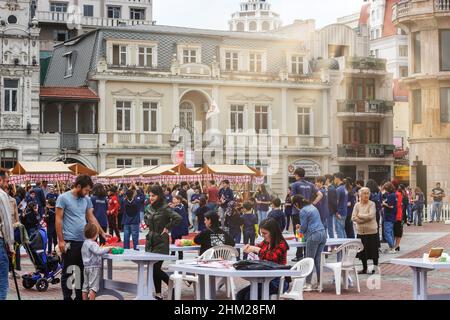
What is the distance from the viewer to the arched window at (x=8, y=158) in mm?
46438

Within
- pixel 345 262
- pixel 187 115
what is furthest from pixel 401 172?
pixel 345 262

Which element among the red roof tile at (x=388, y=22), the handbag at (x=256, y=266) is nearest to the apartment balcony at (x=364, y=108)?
the red roof tile at (x=388, y=22)

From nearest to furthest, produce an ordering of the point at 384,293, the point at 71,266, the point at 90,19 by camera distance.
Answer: the point at 71,266 → the point at 384,293 → the point at 90,19

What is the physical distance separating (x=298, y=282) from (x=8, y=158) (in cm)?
3578

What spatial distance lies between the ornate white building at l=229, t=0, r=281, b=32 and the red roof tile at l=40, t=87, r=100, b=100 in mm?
97197

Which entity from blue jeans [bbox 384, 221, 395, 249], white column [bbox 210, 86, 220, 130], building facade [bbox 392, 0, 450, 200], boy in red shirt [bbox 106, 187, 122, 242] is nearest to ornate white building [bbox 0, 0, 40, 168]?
white column [bbox 210, 86, 220, 130]

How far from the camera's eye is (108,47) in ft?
163

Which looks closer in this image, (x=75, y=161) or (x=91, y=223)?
(x=91, y=223)

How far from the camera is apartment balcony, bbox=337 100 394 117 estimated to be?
54375mm

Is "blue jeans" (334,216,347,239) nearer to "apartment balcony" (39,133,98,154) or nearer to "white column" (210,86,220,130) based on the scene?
"apartment balcony" (39,133,98,154)

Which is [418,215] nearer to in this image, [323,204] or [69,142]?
[323,204]
